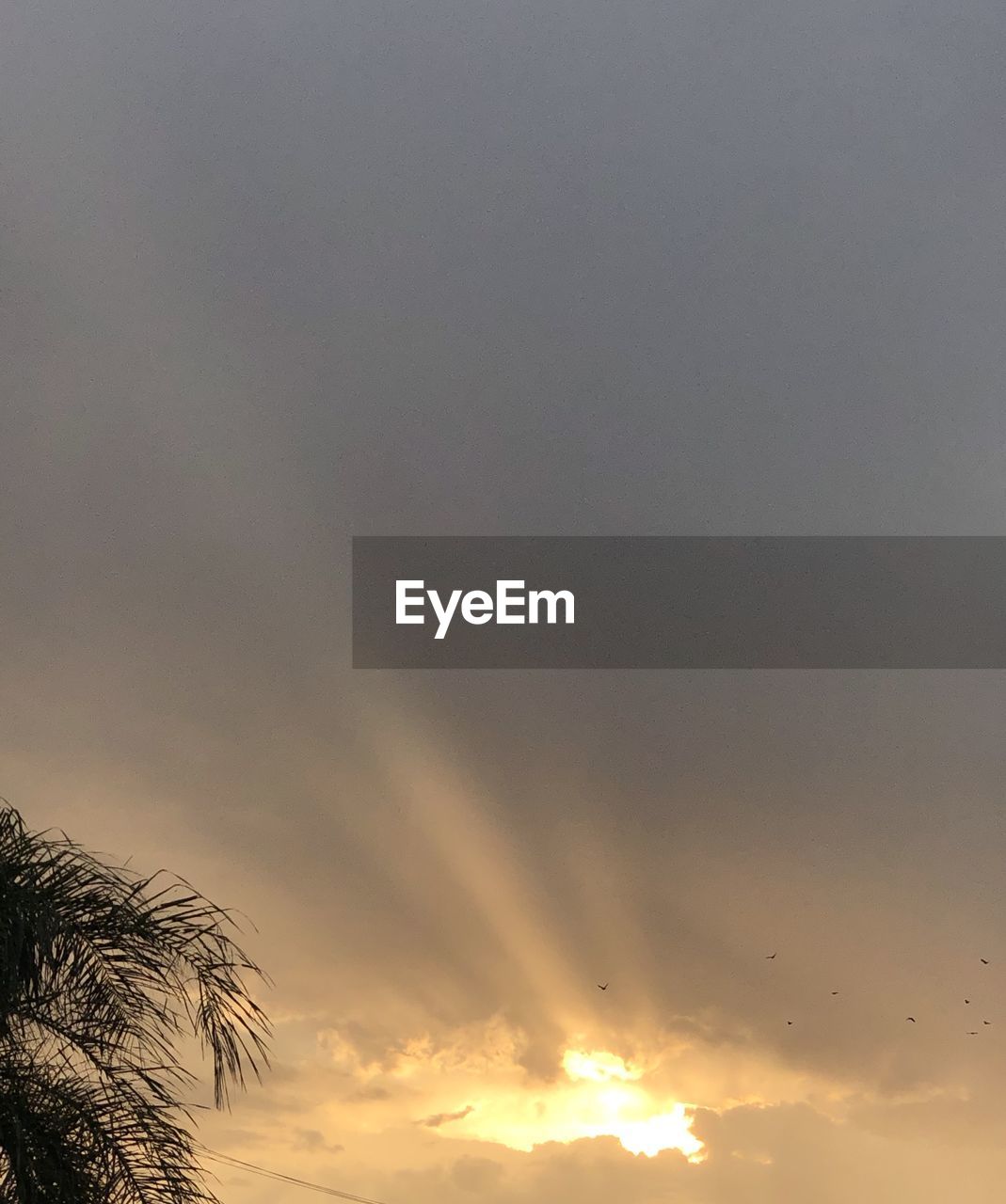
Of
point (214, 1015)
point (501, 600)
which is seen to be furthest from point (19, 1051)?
point (501, 600)

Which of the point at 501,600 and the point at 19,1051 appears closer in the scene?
the point at 19,1051

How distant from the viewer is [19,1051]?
428 inches

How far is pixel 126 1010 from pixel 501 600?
18.9 metres

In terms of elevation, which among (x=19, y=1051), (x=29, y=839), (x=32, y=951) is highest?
(x=29, y=839)

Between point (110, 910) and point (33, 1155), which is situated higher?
point (110, 910)

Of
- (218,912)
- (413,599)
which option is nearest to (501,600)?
(413,599)

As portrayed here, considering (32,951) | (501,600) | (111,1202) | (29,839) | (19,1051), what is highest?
(501,600)

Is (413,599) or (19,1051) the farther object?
(413,599)

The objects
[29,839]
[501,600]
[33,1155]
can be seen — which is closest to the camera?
[33,1155]

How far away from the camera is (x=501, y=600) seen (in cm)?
2962

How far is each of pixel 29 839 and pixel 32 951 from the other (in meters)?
0.94

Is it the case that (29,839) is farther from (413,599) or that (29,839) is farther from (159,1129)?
(413,599)

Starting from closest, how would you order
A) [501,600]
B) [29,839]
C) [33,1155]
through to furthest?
1. [33,1155]
2. [29,839]
3. [501,600]

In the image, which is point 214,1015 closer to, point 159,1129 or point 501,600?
point 159,1129
